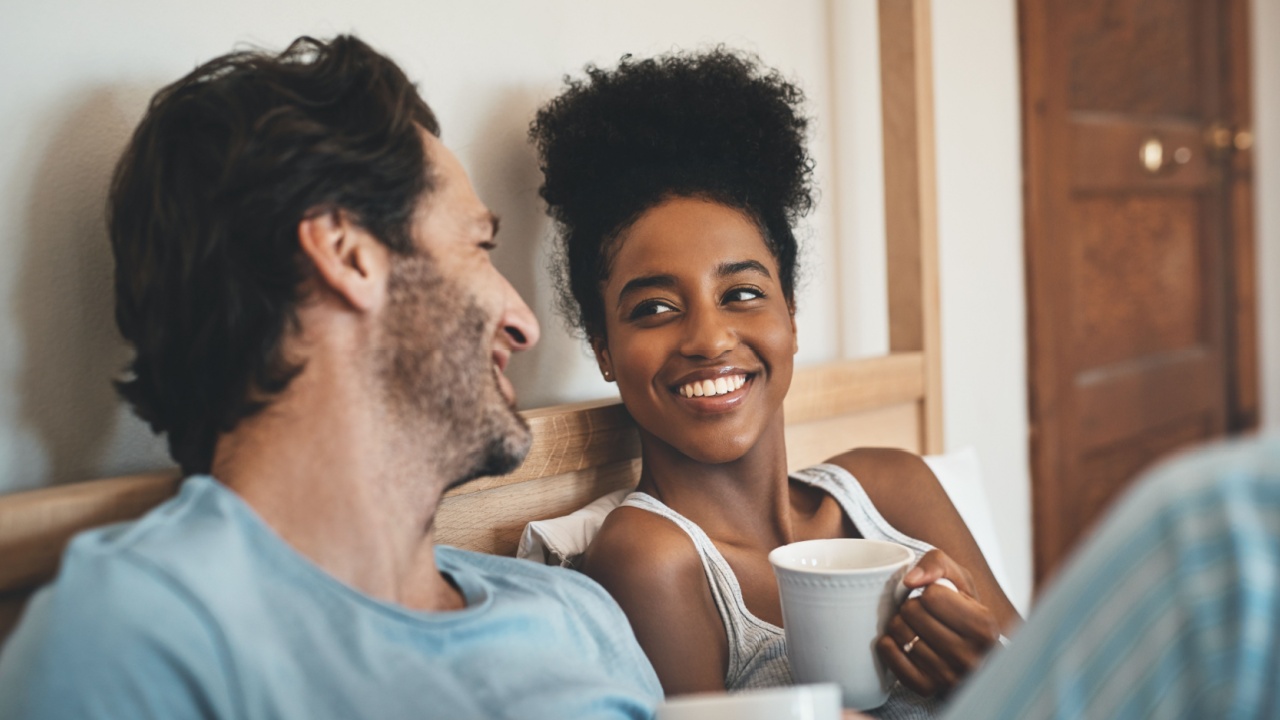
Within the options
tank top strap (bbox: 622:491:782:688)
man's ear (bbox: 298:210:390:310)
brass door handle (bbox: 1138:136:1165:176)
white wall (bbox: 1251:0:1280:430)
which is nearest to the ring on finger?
tank top strap (bbox: 622:491:782:688)

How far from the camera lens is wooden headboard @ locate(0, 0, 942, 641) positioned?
75 cm

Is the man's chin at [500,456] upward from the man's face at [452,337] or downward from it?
downward

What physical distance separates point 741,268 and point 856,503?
1.03 ft

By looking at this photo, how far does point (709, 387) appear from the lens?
1.05 metres

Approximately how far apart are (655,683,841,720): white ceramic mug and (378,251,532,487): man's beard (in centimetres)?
30

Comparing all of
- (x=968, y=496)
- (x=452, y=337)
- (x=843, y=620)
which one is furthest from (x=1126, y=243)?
(x=452, y=337)

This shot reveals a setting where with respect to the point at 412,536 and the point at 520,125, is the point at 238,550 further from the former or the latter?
the point at 520,125

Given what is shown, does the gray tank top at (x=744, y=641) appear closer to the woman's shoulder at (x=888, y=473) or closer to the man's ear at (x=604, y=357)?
the man's ear at (x=604, y=357)

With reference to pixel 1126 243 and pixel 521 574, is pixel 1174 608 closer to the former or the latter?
pixel 521 574

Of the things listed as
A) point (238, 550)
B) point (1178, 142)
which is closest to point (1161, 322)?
point (1178, 142)

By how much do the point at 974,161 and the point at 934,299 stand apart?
450 millimetres

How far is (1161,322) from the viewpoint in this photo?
8.93 ft

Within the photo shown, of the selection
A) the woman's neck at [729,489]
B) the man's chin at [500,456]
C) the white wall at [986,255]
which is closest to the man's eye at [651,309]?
the woman's neck at [729,489]

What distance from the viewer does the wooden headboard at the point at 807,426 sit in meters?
0.75
